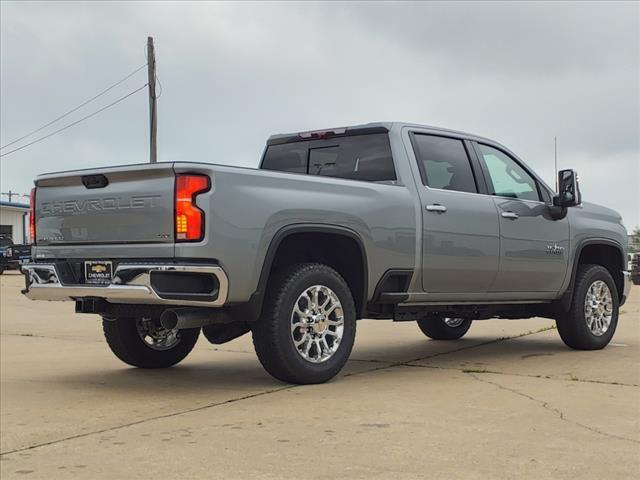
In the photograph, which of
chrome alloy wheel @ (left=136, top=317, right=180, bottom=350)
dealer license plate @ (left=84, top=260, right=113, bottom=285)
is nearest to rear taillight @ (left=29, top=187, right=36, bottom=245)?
dealer license plate @ (left=84, top=260, right=113, bottom=285)

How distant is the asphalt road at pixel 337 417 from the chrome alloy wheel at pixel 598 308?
32 centimetres

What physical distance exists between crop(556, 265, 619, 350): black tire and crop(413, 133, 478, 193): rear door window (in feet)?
5.70

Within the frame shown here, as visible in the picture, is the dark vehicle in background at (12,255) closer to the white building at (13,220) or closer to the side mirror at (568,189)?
the white building at (13,220)

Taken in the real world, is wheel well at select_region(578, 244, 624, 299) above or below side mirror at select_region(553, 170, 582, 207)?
below

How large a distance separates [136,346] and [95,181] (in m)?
1.73

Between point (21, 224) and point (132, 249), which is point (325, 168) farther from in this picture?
point (21, 224)

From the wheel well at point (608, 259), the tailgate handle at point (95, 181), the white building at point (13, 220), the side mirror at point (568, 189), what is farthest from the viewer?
the white building at point (13, 220)

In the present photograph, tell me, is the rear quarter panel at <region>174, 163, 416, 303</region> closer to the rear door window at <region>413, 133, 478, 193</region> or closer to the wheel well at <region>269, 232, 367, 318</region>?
the wheel well at <region>269, 232, 367, 318</region>

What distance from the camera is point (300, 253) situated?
6.43m

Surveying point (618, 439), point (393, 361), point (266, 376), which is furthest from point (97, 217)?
point (618, 439)

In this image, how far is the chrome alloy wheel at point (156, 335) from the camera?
7055 mm

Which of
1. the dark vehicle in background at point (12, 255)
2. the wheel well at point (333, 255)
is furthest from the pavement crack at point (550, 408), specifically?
the dark vehicle in background at point (12, 255)

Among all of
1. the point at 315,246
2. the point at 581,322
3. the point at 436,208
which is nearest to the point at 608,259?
the point at 581,322

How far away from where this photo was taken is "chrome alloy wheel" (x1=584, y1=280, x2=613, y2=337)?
841 cm
